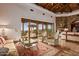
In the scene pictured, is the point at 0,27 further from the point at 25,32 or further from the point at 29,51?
the point at 29,51

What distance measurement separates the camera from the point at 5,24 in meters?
2.62

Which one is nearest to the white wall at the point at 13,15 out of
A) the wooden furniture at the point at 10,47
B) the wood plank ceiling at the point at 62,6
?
the wooden furniture at the point at 10,47

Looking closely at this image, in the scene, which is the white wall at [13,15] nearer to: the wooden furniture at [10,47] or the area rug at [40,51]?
the wooden furniture at [10,47]

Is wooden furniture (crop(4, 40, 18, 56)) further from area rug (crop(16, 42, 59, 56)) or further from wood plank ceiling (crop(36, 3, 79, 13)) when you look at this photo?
wood plank ceiling (crop(36, 3, 79, 13))

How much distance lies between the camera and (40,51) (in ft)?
8.96

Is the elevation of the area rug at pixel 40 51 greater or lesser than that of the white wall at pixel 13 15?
lesser

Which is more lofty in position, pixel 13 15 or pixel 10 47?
pixel 13 15

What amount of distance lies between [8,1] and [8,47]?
0.96m

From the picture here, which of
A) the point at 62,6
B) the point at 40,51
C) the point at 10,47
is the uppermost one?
Result: the point at 62,6

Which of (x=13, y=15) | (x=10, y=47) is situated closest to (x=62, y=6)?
(x=13, y=15)

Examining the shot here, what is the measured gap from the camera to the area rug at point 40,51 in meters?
2.70

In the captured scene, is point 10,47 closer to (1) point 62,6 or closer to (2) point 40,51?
(2) point 40,51

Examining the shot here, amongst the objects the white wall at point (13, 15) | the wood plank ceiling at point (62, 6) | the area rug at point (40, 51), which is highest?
the wood plank ceiling at point (62, 6)

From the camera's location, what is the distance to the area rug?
270 centimetres
